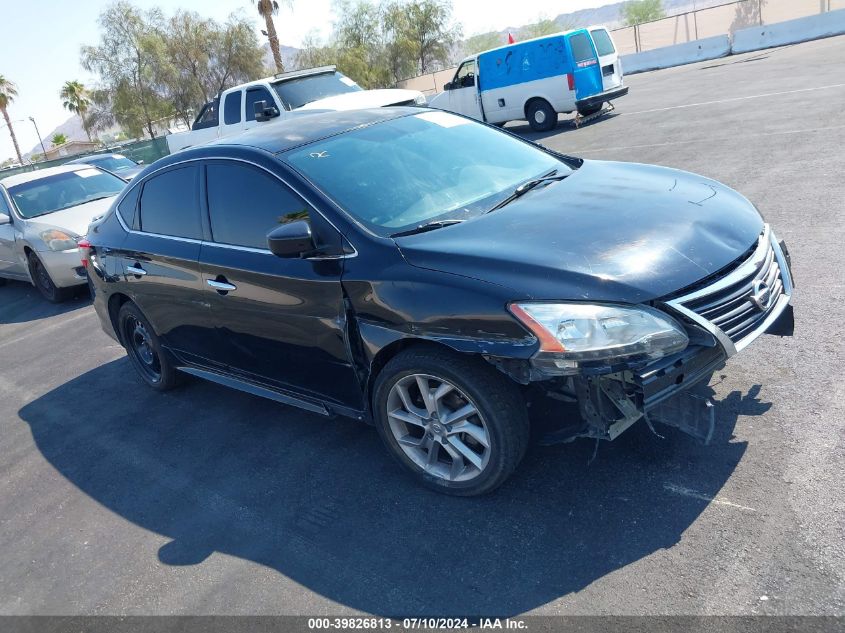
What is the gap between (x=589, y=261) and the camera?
324 centimetres

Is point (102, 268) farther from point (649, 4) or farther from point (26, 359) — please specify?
point (649, 4)

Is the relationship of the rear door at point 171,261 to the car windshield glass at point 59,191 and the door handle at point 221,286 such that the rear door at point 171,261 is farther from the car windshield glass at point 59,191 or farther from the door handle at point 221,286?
the car windshield glass at point 59,191

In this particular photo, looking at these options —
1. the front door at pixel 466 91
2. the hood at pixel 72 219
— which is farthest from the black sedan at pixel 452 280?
the front door at pixel 466 91

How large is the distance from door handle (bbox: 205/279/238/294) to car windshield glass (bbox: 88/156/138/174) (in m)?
11.4

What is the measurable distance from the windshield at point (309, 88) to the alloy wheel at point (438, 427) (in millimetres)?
10655

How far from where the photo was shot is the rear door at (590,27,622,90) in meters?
16.7

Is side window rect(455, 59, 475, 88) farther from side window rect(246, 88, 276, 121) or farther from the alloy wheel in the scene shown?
the alloy wheel

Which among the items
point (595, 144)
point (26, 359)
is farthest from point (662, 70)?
point (26, 359)

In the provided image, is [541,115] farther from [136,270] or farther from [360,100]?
[136,270]

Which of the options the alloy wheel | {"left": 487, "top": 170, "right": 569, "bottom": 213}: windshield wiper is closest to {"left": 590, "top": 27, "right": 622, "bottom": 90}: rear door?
{"left": 487, "top": 170, "right": 569, "bottom": 213}: windshield wiper

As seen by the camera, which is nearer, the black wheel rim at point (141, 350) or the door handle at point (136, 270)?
the door handle at point (136, 270)

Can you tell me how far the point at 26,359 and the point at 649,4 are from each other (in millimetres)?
86294

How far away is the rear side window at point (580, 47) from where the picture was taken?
16.5 meters

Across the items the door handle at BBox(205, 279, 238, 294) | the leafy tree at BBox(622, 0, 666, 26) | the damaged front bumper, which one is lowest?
the damaged front bumper
